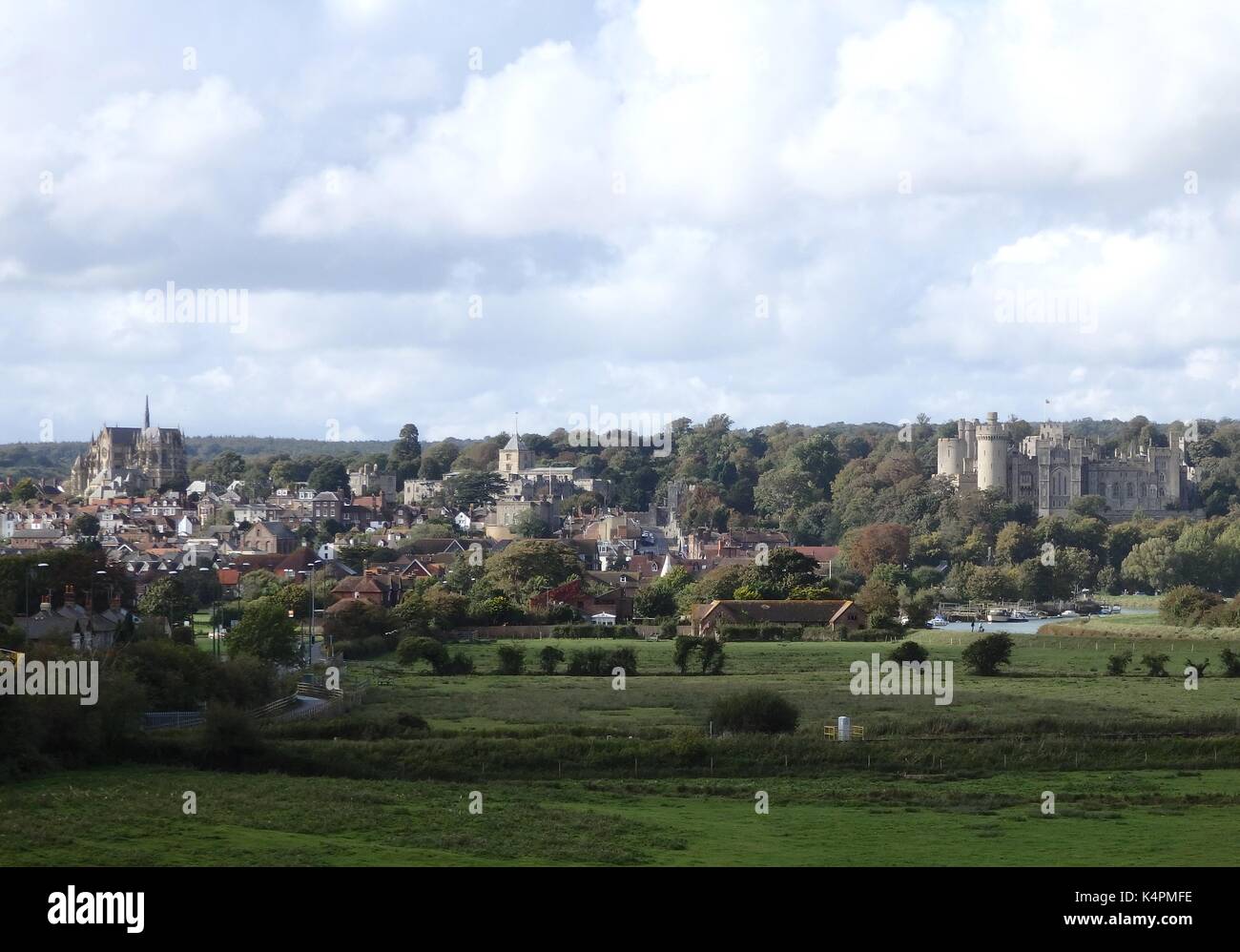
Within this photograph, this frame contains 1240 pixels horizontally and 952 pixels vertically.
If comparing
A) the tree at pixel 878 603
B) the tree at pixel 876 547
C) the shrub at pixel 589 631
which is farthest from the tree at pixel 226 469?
the shrub at pixel 589 631

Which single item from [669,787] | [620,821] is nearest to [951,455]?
[669,787]

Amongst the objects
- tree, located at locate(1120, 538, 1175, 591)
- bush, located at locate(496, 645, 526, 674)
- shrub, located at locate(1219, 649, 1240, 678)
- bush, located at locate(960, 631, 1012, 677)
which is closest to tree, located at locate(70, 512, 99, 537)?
tree, located at locate(1120, 538, 1175, 591)

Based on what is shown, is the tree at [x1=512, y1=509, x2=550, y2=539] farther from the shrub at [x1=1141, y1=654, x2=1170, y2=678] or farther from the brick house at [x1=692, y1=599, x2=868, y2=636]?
the shrub at [x1=1141, y1=654, x2=1170, y2=678]

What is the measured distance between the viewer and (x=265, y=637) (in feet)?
156

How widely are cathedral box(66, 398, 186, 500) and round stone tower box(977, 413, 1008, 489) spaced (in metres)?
76.0

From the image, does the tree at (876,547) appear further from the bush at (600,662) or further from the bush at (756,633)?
the bush at (600,662)

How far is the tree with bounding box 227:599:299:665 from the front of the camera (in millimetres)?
47375

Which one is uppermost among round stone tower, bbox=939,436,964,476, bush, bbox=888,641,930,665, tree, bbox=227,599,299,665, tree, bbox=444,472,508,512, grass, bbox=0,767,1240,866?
round stone tower, bbox=939,436,964,476

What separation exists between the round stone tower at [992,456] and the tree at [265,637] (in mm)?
100713

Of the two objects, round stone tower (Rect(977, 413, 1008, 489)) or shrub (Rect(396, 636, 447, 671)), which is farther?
round stone tower (Rect(977, 413, 1008, 489))

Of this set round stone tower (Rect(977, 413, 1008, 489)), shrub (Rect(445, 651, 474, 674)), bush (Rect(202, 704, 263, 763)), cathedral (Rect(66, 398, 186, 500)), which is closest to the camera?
bush (Rect(202, 704, 263, 763))

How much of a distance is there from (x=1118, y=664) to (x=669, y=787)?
80.9ft

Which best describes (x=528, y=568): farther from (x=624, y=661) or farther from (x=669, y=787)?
(x=669, y=787)

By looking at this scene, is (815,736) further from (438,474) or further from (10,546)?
(438,474)
